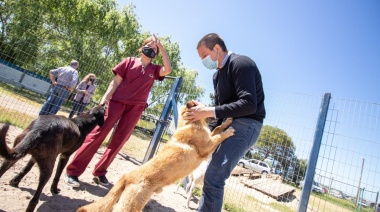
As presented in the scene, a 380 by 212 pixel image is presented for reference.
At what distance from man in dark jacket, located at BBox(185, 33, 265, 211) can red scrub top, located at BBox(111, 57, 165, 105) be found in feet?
5.26

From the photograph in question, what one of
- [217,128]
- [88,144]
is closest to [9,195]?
[88,144]

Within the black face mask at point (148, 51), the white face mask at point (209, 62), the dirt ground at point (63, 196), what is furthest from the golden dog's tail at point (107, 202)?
the black face mask at point (148, 51)

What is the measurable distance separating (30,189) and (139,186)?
1.81 meters

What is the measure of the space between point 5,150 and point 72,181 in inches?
62.7

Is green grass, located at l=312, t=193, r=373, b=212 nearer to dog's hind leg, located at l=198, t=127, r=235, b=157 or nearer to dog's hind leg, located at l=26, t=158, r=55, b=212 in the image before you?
dog's hind leg, located at l=198, t=127, r=235, b=157

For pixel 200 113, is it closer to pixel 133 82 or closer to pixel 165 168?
pixel 165 168

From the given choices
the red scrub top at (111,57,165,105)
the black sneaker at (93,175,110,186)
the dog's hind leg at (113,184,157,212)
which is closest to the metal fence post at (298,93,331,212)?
the dog's hind leg at (113,184,157,212)

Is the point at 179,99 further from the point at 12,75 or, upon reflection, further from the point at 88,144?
the point at 12,75

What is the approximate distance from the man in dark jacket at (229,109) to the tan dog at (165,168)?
185mm

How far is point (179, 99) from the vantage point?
6.57 m

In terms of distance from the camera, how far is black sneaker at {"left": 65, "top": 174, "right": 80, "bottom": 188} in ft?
11.7

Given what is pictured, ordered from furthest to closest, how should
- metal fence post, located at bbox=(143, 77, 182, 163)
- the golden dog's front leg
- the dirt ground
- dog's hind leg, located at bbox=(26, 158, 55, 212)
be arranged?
metal fence post, located at bbox=(143, 77, 182, 163) < the golden dog's front leg < the dirt ground < dog's hind leg, located at bbox=(26, 158, 55, 212)

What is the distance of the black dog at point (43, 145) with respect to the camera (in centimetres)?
237

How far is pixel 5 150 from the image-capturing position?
2.21m
